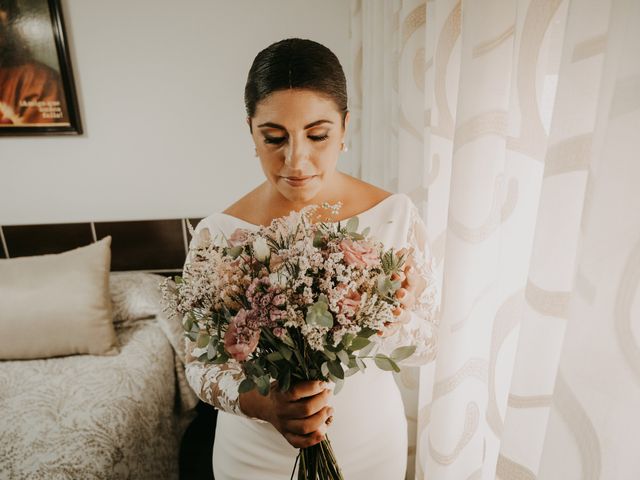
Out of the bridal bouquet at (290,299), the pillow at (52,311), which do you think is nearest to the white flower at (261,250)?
the bridal bouquet at (290,299)

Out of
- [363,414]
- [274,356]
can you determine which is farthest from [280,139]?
[363,414]

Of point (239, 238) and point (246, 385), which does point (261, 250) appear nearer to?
point (239, 238)

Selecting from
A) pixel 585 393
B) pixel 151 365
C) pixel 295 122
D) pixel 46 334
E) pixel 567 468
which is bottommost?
pixel 151 365

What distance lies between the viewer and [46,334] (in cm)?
189

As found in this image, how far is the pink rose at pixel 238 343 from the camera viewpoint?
2.03 feet

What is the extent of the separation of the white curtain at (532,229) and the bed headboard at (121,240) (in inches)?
70.5

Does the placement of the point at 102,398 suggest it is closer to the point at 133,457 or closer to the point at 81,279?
the point at 133,457

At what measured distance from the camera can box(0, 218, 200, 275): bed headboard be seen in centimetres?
245

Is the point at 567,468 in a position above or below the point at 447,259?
below

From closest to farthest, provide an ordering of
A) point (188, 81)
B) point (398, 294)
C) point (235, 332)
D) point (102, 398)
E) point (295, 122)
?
point (235, 332) → point (398, 294) → point (295, 122) → point (102, 398) → point (188, 81)

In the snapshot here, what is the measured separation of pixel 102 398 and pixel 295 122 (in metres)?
1.50

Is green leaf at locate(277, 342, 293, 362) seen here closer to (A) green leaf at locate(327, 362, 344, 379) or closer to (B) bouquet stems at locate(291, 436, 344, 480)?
(A) green leaf at locate(327, 362, 344, 379)

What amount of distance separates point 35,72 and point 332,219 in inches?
86.9

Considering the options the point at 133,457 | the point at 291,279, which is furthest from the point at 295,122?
the point at 133,457
